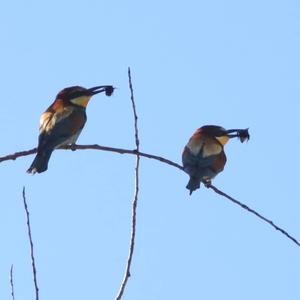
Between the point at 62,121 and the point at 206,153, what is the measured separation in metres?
1.05

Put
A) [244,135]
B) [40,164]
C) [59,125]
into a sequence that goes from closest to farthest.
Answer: [40,164] → [244,135] → [59,125]

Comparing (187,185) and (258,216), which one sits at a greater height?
(187,185)

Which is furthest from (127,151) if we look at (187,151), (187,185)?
(187,151)

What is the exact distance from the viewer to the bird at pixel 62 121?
17.7 ft

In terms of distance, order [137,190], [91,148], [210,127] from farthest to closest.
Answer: [210,127] → [91,148] → [137,190]

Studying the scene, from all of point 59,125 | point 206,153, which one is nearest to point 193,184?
point 206,153

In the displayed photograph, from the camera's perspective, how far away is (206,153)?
20.2 ft

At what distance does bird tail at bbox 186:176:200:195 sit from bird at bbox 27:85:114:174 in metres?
0.82

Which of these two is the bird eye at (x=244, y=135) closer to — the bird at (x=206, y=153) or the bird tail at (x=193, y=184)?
the bird at (x=206, y=153)

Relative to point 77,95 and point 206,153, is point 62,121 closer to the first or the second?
point 77,95

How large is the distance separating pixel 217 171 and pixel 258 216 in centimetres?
332

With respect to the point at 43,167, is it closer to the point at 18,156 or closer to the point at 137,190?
the point at 18,156

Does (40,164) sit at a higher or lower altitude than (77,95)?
lower

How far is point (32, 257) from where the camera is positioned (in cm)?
236
